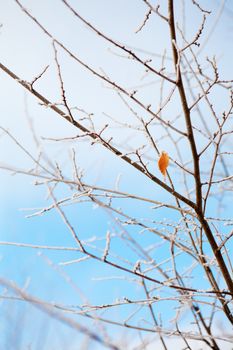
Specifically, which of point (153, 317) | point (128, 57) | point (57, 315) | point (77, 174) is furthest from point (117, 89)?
point (153, 317)

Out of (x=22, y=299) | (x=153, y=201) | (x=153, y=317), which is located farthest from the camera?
(x=153, y=317)

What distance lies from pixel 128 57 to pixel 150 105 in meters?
0.22

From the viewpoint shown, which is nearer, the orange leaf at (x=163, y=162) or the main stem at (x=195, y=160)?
the main stem at (x=195, y=160)

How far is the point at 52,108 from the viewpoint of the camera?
157 centimetres

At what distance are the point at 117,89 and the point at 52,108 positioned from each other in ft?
0.96

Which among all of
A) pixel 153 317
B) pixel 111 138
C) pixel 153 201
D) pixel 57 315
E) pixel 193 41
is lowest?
pixel 57 315

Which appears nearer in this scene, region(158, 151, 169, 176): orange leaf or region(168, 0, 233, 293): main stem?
region(168, 0, 233, 293): main stem

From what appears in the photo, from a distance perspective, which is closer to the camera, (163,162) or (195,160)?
(195,160)

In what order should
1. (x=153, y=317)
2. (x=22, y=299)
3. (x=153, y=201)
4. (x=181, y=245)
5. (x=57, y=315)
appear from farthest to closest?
(x=153, y=317) → (x=181, y=245) → (x=153, y=201) → (x=22, y=299) → (x=57, y=315)

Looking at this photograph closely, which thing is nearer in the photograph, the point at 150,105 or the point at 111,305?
the point at 150,105

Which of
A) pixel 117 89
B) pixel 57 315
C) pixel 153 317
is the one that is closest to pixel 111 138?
pixel 117 89

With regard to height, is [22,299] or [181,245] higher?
[181,245]

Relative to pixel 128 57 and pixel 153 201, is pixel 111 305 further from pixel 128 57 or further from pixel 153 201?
pixel 128 57

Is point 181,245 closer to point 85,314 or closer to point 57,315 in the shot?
point 85,314
